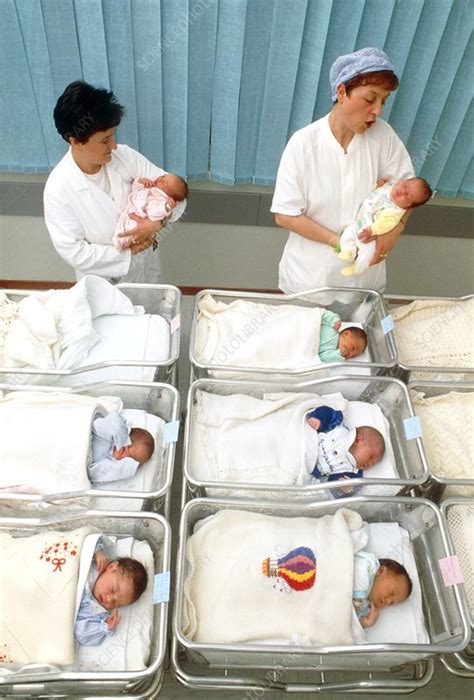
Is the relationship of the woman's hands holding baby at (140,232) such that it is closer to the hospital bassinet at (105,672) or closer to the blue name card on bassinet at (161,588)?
the hospital bassinet at (105,672)

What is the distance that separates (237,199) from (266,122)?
465 mm

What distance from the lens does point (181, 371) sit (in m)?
2.97

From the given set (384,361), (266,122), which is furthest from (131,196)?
(384,361)

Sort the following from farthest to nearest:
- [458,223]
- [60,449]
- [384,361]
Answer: [458,223], [384,361], [60,449]

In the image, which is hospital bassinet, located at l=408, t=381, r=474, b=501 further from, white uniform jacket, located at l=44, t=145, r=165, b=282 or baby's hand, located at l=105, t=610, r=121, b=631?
white uniform jacket, located at l=44, t=145, r=165, b=282

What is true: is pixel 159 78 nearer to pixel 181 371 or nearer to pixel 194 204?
pixel 194 204

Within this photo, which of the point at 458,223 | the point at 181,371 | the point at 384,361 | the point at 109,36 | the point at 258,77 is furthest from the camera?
the point at 458,223

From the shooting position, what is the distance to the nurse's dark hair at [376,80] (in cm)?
191

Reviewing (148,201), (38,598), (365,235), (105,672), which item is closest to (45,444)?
(38,598)

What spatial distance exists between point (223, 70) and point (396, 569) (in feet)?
7.37

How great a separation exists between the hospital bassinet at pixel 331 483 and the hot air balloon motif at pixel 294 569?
196 millimetres

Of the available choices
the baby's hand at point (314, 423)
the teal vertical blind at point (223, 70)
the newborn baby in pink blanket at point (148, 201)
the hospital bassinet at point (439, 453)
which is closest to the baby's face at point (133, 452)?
the baby's hand at point (314, 423)

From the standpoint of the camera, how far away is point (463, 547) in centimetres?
194

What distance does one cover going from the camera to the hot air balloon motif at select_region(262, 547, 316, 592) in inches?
69.0
